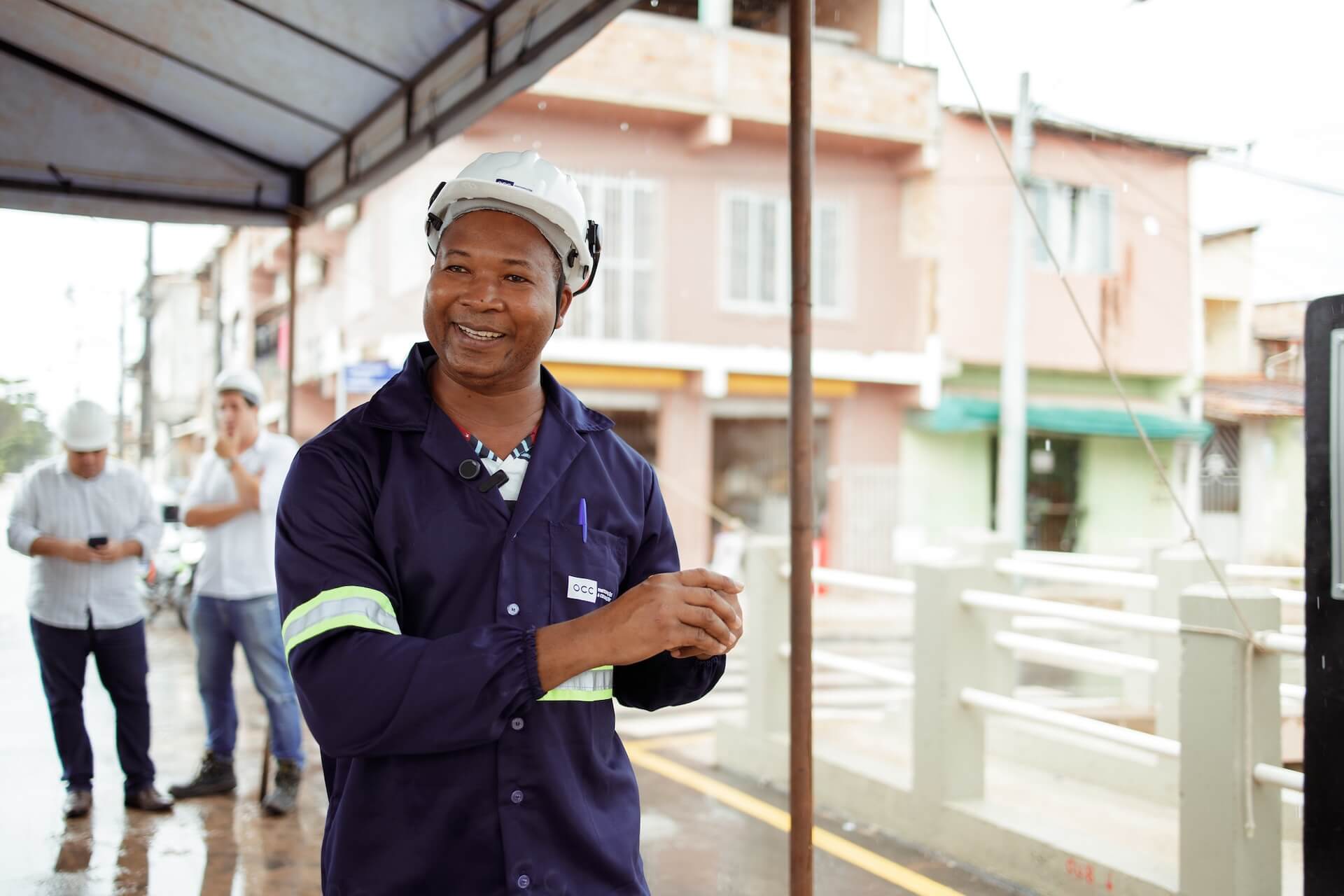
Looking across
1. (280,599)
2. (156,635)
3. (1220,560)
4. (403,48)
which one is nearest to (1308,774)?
(1220,560)

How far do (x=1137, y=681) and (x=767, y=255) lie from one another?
11630mm

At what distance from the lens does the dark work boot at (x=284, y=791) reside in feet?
17.0

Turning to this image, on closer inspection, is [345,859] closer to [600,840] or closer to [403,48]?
[600,840]

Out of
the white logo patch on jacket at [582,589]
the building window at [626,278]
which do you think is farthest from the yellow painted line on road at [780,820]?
the building window at [626,278]

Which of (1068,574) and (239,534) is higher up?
(239,534)

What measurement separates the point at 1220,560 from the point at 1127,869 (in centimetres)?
137

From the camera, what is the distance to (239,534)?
5.38m

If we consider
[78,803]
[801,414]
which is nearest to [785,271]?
[78,803]

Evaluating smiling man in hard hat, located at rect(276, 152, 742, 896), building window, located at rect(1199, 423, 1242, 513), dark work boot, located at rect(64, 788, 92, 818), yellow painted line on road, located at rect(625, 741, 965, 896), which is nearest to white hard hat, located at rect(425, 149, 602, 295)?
smiling man in hard hat, located at rect(276, 152, 742, 896)

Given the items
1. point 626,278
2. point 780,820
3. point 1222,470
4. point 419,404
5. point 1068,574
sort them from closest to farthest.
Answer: point 419,404
point 780,820
point 1068,574
point 626,278
point 1222,470

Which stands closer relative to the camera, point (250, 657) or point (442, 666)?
point (442, 666)

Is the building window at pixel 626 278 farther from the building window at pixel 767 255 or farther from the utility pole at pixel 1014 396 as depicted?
the utility pole at pixel 1014 396

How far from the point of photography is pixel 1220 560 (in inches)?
189

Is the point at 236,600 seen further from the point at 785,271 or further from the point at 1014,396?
the point at 785,271
